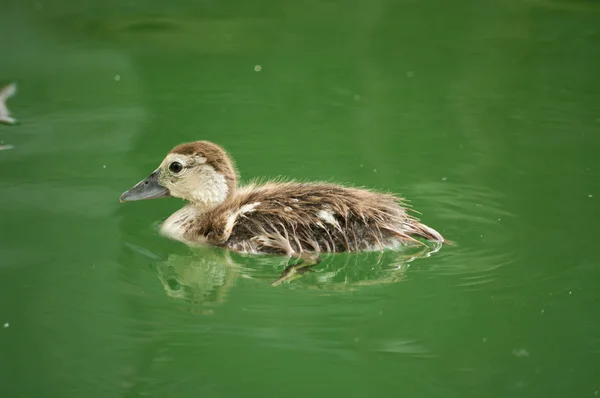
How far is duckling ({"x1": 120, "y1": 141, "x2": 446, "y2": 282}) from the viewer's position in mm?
4625

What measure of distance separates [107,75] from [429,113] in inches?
91.5

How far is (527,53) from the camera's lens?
→ 7.56m

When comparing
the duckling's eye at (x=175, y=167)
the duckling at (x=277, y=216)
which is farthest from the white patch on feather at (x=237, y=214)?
the duckling's eye at (x=175, y=167)

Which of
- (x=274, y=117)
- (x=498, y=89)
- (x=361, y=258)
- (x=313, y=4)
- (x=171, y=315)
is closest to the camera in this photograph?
(x=171, y=315)

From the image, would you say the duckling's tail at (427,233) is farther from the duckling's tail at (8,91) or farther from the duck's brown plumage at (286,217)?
the duckling's tail at (8,91)

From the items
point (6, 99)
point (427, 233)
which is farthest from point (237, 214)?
point (6, 99)

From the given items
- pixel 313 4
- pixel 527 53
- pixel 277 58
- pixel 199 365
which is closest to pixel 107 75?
pixel 277 58

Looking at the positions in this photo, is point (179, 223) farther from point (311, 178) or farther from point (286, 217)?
point (311, 178)

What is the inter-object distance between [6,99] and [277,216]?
2.80m

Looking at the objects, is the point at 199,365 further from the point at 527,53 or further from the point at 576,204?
the point at 527,53

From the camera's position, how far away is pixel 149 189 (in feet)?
16.7

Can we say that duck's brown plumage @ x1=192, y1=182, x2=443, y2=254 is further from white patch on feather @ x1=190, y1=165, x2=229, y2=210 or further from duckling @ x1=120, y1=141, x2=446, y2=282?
white patch on feather @ x1=190, y1=165, x2=229, y2=210

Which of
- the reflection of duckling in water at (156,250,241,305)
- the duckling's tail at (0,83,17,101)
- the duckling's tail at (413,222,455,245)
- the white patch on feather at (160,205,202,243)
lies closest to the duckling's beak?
the white patch on feather at (160,205,202,243)

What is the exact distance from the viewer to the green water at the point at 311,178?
151 inches
